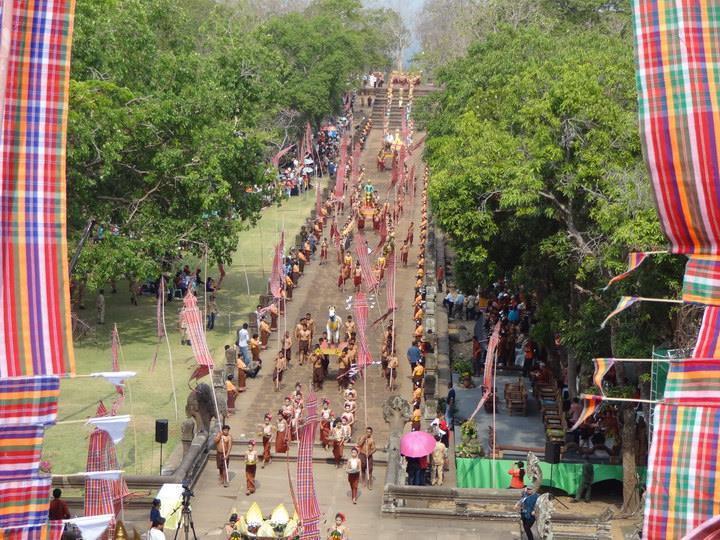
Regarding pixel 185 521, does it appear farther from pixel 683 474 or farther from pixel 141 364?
pixel 683 474

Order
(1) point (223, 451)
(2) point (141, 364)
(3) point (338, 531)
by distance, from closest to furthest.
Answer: (3) point (338, 531) → (1) point (223, 451) → (2) point (141, 364)

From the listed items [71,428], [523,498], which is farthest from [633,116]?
[71,428]

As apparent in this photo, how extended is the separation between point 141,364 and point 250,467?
10.3 metres

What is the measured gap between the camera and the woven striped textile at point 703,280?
1098cm

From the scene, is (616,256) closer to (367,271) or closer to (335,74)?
(367,271)

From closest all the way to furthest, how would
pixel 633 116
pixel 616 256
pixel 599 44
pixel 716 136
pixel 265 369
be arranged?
pixel 716 136 → pixel 616 256 → pixel 633 116 → pixel 265 369 → pixel 599 44

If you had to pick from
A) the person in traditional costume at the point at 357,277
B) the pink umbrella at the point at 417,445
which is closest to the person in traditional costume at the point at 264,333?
the person in traditional costume at the point at 357,277

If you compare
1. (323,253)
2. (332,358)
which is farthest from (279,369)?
(323,253)

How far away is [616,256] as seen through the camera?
29.0m

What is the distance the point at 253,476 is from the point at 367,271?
11.7m

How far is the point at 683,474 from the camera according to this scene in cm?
1074

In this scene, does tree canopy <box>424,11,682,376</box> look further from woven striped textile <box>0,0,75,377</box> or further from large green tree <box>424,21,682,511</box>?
woven striped textile <box>0,0,75,377</box>

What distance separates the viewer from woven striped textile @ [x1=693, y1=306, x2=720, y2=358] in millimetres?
10891

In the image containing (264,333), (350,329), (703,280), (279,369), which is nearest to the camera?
(703,280)
